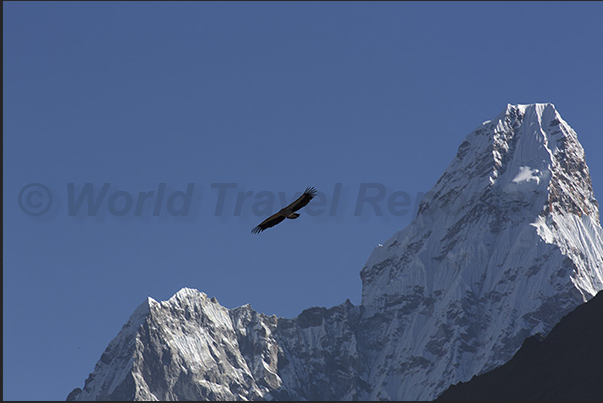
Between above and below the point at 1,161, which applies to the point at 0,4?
above

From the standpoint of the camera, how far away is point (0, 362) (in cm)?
13188

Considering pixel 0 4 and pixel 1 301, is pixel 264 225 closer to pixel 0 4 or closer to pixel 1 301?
pixel 0 4

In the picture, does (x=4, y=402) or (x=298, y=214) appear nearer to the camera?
(x=298, y=214)

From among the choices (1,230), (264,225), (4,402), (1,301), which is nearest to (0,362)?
(1,301)

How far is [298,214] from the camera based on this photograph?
65438mm

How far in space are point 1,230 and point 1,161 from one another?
7992 millimetres

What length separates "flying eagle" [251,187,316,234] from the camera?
65.8 metres

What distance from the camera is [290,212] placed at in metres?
66.1

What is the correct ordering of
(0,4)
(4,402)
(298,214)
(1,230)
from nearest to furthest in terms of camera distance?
1. (298,214)
2. (0,4)
3. (1,230)
4. (4,402)

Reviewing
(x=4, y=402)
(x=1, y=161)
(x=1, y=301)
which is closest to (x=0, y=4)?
(x=1, y=161)

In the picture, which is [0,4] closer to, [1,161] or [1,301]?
[1,161]

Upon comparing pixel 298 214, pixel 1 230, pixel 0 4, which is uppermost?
pixel 0 4

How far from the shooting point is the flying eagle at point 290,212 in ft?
216

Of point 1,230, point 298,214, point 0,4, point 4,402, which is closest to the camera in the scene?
point 298,214
